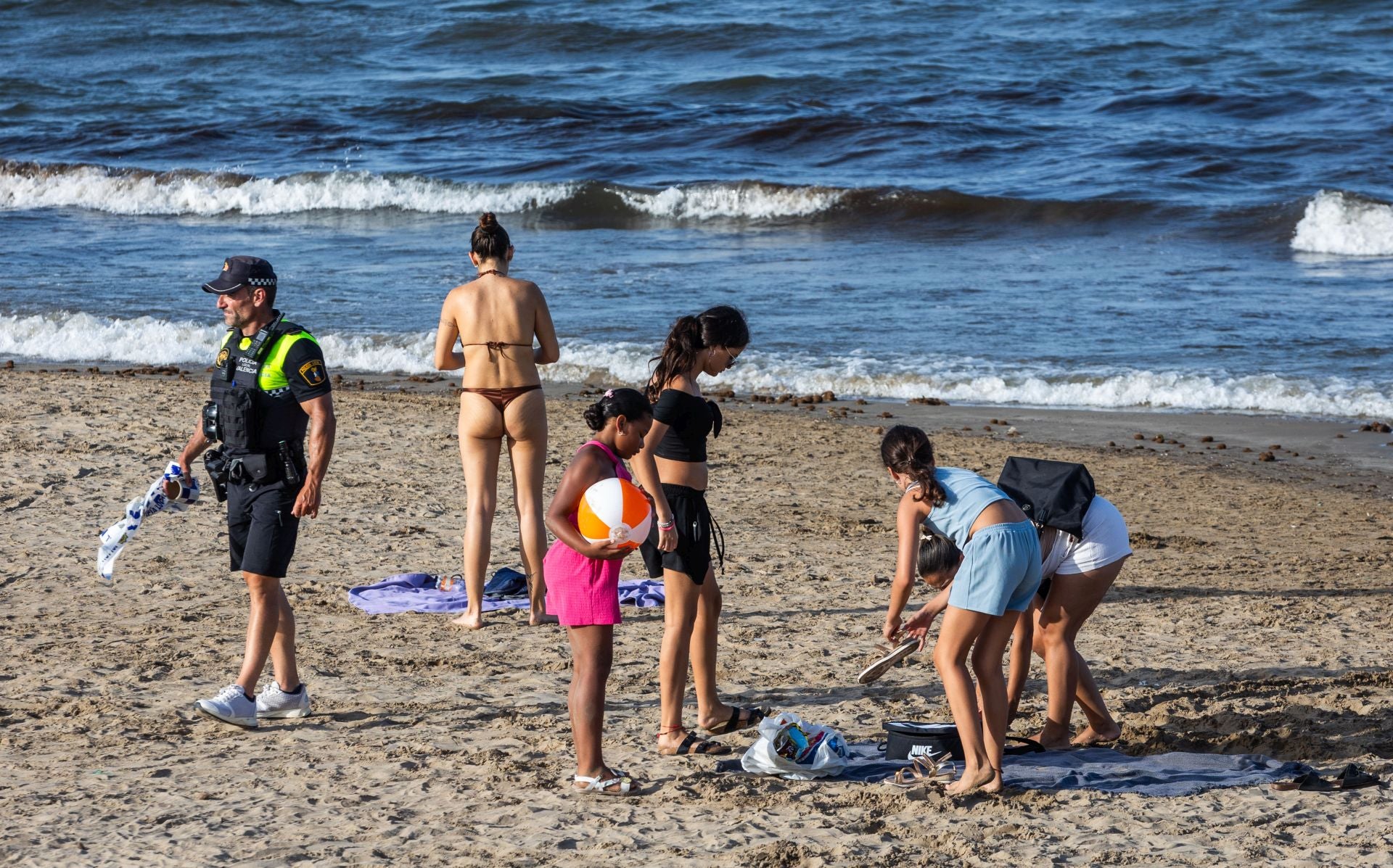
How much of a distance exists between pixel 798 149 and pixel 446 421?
16286 mm

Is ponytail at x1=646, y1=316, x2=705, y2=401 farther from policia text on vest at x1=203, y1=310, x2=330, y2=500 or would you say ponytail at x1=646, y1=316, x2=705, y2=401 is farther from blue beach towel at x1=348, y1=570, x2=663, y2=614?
blue beach towel at x1=348, y1=570, x2=663, y2=614

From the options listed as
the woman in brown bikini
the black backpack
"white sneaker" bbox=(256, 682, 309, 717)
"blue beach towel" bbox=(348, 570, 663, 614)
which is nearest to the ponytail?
the black backpack

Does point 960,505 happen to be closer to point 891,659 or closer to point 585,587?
point 891,659

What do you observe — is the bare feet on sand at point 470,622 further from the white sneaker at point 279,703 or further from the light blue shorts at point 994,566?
the light blue shorts at point 994,566

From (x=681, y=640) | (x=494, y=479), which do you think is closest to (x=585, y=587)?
(x=681, y=640)

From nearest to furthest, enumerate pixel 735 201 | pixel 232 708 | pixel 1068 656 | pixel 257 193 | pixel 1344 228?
pixel 1068 656 → pixel 232 708 → pixel 1344 228 → pixel 735 201 → pixel 257 193

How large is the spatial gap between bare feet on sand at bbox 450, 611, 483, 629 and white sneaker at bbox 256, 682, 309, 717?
1.33 metres

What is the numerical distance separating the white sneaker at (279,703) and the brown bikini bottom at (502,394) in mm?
1655

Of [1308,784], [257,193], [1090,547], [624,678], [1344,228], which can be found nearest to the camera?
[1308,784]

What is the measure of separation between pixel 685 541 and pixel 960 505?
997 millimetres

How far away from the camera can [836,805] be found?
4797mm

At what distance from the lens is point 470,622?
6.77 metres

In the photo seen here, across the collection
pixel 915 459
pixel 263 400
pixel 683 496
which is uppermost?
pixel 263 400

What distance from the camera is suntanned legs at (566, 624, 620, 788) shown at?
15.2 feet
